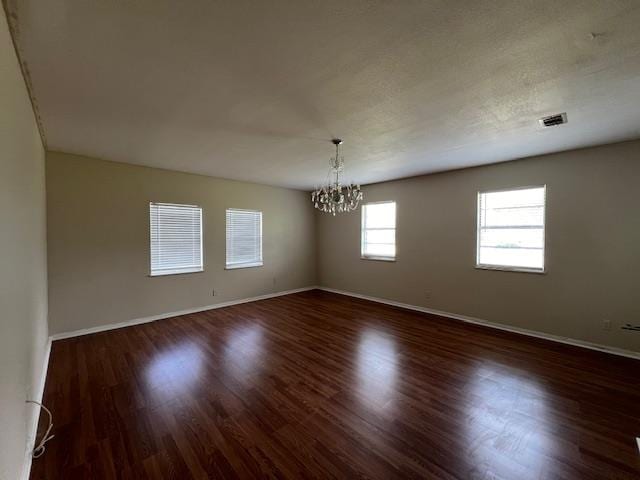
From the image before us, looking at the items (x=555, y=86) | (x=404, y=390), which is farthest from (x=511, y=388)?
(x=555, y=86)

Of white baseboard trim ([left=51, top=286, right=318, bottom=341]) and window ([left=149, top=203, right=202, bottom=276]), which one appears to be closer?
white baseboard trim ([left=51, top=286, right=318, bottom=341])

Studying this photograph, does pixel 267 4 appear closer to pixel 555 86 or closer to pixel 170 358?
pixel 555 86

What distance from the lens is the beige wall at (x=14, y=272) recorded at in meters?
1.23

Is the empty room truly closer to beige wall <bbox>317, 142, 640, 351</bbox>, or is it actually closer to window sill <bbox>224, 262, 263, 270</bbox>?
beige wall <bbox>317, 142, 640, 351</bbox>

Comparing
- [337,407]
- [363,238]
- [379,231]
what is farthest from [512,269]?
[337,407]

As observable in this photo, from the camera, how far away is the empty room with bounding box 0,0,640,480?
4.87 feet

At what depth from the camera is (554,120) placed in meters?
2.58

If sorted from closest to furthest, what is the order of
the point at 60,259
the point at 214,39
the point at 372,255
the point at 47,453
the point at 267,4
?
the point at 267,4 → the point at 214,39 → the point at 47,453 → the point at 60,259 → the point at 372,255

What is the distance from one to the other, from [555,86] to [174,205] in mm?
5190

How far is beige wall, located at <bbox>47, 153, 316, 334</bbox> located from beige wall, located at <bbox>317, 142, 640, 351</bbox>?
3480 mm

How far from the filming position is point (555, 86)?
6.51ft

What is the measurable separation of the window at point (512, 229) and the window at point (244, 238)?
4.39 metres

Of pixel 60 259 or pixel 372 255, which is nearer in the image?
pixel 60 259

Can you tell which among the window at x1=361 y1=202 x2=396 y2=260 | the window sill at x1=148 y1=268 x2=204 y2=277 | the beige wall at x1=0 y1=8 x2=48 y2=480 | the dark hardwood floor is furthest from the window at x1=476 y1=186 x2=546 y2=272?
the beige wall at x1=0 y1=8 x2=48 y2=480
